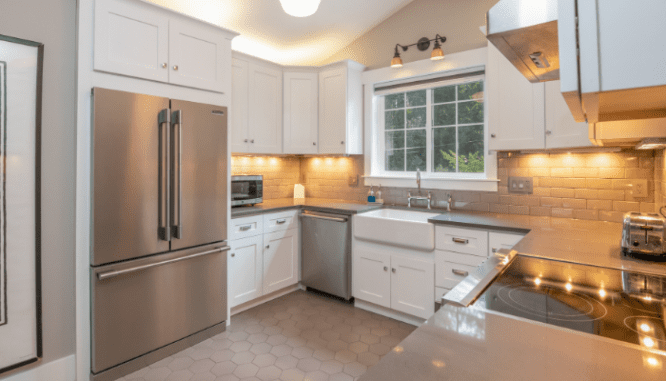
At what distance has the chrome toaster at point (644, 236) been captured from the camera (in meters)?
1.41

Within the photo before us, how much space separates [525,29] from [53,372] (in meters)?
2.89

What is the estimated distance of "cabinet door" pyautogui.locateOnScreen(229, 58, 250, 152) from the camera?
3.29 metres

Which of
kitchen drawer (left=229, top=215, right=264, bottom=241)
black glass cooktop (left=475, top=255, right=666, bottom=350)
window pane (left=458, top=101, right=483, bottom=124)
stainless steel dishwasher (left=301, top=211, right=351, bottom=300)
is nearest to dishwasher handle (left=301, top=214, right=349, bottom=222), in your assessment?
stainless steel dishwasher (left=301, top=211, right=351, bottom=300)

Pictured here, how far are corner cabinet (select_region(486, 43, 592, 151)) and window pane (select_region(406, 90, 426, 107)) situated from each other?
88 cm

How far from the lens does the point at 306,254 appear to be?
11.7ft

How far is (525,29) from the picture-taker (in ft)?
2.23

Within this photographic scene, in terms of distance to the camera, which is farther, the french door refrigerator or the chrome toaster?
the french door refrigerator

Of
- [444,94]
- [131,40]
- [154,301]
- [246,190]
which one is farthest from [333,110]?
[154,301]

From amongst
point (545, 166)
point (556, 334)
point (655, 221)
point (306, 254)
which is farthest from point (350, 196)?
point (556, 334)

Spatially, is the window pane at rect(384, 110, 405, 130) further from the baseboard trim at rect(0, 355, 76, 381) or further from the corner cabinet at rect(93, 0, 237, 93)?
the baseboard trim at rect(0, 355, 76, 381)

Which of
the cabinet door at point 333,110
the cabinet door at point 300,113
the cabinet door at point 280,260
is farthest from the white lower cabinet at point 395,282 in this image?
the cabinet door at point 300,113

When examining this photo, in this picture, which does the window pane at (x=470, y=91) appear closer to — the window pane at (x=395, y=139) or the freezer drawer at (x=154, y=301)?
the window pane at (x=395, y=139)

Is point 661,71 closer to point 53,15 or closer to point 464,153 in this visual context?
point 53,15

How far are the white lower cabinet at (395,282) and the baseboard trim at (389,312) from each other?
79 millimetres
